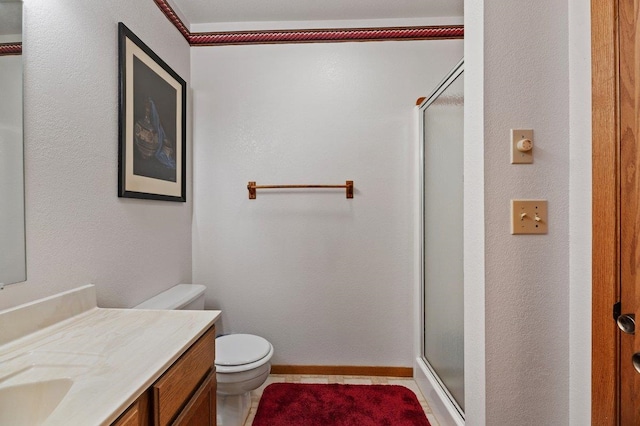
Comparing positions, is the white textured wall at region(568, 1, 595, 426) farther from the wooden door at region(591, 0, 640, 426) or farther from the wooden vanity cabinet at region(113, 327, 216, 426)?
the wooden vanity cabinet at region(113, 327, 216, 426)

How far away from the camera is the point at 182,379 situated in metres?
0.85

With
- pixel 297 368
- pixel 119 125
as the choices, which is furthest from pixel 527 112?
pixel 297 368

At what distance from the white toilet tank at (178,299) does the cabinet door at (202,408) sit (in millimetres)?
577

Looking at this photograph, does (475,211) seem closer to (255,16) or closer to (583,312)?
(583,312)

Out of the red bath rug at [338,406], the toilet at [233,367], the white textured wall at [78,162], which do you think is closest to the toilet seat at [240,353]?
the toilet at [233,367]

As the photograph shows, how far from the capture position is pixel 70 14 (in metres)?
1.10

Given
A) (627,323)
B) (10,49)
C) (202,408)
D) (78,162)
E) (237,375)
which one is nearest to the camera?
(627,323)

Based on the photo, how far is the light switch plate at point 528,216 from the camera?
96 cm

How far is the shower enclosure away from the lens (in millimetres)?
1428

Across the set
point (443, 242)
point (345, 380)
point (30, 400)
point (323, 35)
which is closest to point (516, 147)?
point (443, 242)

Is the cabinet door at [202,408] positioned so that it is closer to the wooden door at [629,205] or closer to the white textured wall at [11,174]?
the white textured wall at [11,174]

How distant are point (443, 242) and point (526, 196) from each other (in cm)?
70

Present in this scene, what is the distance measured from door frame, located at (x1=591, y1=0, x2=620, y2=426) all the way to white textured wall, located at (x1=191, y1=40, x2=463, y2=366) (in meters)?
1.21

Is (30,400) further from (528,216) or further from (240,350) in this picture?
(528,216)
